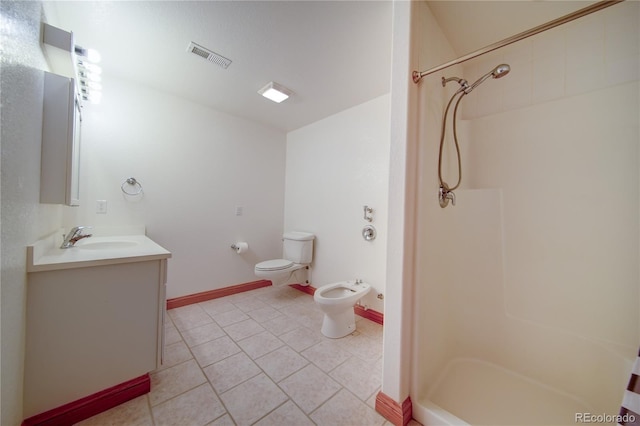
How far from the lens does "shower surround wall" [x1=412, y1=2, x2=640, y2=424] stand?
1148 mm

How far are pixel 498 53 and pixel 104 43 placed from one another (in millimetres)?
2719

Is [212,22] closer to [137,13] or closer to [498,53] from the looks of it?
[137,13]

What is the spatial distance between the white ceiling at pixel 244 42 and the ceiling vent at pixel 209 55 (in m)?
0.04

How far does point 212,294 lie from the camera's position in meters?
2.48

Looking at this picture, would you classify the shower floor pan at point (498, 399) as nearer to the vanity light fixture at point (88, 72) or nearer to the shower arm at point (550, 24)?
the shower arm at point (550, 24)

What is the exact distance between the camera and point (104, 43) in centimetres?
154

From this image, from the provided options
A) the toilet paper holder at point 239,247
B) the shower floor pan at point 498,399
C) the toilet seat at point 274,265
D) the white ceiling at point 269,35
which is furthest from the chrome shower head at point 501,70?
the toilet paper holder at point 239,247

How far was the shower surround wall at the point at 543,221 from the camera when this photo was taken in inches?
45.2

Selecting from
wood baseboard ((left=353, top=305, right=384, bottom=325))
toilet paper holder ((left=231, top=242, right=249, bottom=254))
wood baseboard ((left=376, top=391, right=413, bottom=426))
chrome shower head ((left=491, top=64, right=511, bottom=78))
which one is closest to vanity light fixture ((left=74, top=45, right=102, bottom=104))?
toilet paper holder ((left=231, top=242, right=249, bottom=254))

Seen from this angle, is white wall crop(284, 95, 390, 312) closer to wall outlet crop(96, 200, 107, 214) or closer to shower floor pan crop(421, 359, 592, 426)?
shower floor pan crop(421, 359, 592, 426)

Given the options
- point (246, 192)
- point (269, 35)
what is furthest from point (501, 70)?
point (246, 192)

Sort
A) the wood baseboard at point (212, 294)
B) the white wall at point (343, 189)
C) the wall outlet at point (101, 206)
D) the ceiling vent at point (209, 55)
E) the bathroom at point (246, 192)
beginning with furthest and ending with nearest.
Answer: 1. the wood baseboard at point (212, 294)
2. the white wall at point (343, 189)
3. the wall outlet at point (101, 206)
4. the ceiling vent at point (209, 55)
5. the bathroom at point (246, 192)

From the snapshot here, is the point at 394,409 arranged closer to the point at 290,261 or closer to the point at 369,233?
the point at 369,233

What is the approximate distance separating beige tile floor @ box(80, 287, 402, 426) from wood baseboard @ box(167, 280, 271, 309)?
0.10 meters
